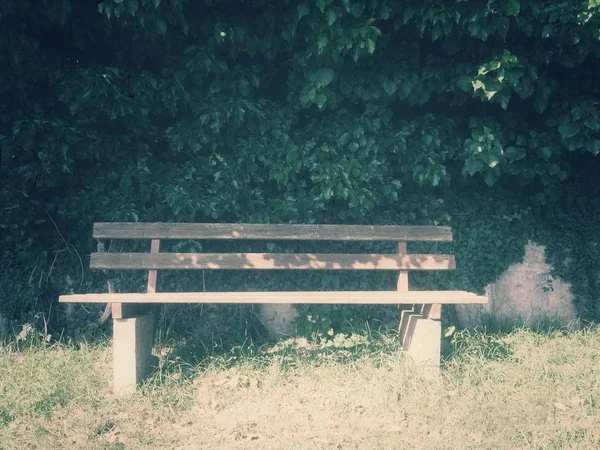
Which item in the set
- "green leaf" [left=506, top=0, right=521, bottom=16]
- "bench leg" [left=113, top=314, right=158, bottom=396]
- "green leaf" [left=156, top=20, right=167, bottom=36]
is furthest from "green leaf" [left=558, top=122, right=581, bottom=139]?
"bench leg" [left=113, top=314, right=158, bottom=396]

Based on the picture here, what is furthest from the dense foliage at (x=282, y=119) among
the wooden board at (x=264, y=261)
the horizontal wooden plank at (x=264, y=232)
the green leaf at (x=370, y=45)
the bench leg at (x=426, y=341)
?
the bench leg at (x=426, y=341)

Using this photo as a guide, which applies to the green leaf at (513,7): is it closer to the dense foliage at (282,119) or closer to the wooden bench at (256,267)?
the dense foliage at (282,119)

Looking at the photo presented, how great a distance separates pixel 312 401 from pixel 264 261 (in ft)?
3.82

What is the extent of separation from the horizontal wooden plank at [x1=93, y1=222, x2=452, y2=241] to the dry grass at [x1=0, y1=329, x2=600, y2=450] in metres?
0.95

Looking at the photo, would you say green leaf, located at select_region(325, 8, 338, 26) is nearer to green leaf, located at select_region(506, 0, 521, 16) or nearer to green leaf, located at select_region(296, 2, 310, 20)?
green leaf, located at select_region(296, 2, 310, 20)

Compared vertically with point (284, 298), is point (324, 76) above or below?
above

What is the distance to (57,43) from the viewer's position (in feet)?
13.2

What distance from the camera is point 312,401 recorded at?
3.12 metres

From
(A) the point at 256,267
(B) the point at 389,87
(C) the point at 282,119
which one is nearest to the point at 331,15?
(B) the point at 389,87

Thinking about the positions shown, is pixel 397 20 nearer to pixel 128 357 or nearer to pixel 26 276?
pixel 128 357

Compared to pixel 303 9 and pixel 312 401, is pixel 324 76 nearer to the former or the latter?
pixel 303 9

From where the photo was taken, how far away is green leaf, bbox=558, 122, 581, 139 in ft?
12.8

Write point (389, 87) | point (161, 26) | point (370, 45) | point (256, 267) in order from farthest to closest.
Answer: point (389, 87), point (256, 267), point (161, 26), point (370, 45)

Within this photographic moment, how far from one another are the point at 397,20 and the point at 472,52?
0.73 metres
